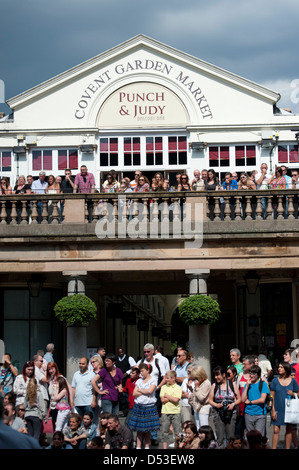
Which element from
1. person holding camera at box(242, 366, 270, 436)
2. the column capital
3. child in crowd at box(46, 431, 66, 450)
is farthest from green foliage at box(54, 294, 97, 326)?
child in crowd at box(46, 431, 66, 450)

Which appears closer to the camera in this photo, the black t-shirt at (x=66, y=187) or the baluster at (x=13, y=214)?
the baluster at (x=13, y=214)

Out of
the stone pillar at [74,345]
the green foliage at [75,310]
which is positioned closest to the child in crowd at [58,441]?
the green foliage at [75,310]

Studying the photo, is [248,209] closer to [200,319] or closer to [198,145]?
[200,319]

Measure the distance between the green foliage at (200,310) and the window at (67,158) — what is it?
825 centimetres

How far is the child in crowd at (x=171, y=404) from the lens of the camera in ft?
48.0

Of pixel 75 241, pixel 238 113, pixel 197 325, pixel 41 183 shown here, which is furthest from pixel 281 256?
pixel 238 113

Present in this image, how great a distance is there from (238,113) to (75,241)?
8348 millimetres

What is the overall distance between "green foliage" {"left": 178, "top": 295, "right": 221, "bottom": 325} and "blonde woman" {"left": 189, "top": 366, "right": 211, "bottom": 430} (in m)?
5.02

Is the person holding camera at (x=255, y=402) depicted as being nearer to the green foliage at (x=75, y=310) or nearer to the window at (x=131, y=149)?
the green foliage at (x=75, y=310)

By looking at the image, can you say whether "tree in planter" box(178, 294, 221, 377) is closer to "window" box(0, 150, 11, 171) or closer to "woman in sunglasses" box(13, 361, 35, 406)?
"woman in sunglasses" box(13, 361, 35, 406)

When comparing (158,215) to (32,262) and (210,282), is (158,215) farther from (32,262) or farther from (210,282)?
(210,282)

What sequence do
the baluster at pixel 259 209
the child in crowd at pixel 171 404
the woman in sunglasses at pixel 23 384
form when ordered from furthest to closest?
the baluster at pixel 259 209
the woman in sunglasses at pixel 23 384
the child in crowd at pixel 171 404

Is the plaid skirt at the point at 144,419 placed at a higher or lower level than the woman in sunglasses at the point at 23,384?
lower

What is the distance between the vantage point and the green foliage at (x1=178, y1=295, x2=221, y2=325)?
19.4 metres
